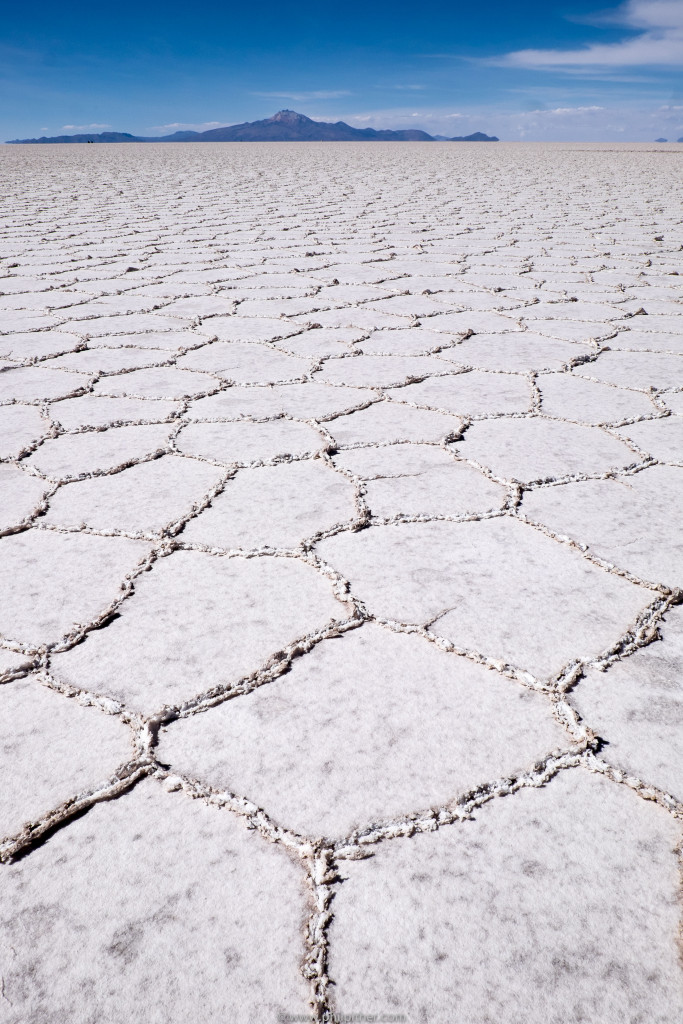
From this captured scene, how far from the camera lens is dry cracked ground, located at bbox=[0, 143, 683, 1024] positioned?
599 millimetres

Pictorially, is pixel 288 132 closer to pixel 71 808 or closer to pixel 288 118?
pixel 288 118

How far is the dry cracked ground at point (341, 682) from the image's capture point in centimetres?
60

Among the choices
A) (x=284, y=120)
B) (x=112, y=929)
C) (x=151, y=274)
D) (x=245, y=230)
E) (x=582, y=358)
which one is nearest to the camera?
(x=112, y=929)

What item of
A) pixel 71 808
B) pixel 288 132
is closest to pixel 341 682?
pixel 71 808

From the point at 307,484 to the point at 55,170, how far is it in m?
11.0

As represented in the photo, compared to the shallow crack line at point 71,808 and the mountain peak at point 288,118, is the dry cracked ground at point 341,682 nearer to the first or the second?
the shallow crack line at point 71,808

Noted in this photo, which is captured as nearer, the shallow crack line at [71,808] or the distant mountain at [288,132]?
the shallow crack line at [71,808]

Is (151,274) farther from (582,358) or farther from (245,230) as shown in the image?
(582,358)

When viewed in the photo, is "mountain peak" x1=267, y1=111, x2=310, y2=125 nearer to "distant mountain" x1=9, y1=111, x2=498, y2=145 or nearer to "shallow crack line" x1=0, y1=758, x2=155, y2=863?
"distant mountain" x1=9, y1=111, x2=498, y2=145

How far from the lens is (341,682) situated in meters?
0.89

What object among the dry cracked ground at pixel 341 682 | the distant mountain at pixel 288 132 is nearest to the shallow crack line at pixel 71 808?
the dry cracked ground at pixel 341 682

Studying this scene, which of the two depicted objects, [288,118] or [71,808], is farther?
[288,118]

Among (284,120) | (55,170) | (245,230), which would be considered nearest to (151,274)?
(245,230)

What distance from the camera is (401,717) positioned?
836mm
